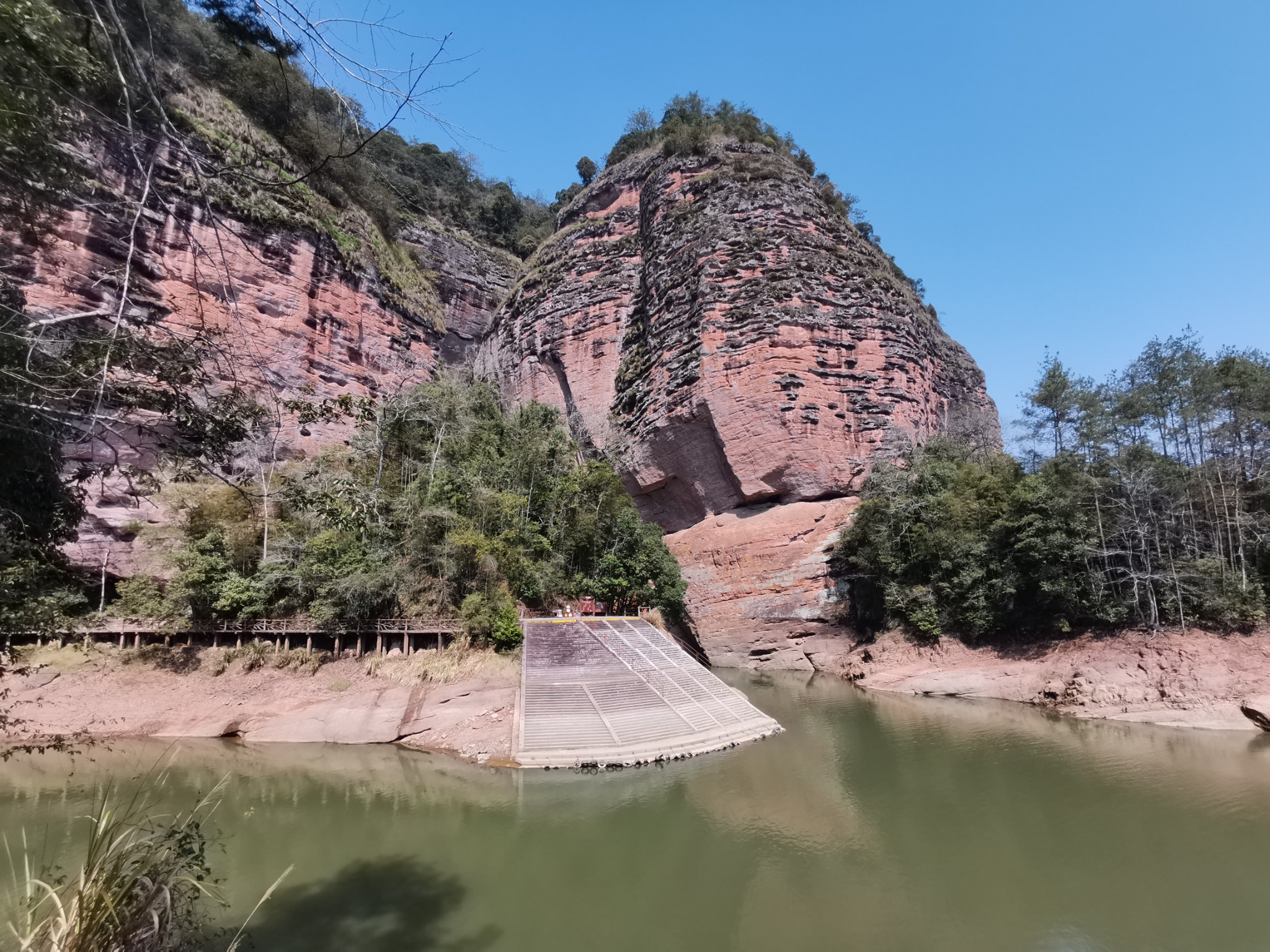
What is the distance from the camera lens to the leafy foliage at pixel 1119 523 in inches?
532

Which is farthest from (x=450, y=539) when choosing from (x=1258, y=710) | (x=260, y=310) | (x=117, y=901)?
(x=1258, y=710)

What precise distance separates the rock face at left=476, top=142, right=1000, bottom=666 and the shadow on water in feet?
52.5

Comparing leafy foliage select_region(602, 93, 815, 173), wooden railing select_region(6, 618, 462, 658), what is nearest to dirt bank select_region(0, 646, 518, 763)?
wooden railing select_region(6, 618, 462, 658)

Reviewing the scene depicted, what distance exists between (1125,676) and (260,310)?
1042 inches

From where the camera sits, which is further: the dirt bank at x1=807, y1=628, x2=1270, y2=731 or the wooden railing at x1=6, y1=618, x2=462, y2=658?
the wooden railing at x1=6, y1=618, x2=462, y2=658

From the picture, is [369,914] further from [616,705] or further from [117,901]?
[616,705]

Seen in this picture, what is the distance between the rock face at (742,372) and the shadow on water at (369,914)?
16.0 metres

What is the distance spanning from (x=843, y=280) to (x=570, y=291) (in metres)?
13.0

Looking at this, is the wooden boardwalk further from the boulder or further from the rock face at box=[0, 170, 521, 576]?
the boulder

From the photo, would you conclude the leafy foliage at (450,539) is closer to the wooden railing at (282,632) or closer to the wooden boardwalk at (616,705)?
the wooden railing at (282,632)

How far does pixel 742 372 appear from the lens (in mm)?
22375

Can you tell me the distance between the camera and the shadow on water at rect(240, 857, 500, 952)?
5.04 meters

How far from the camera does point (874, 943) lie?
5160mm

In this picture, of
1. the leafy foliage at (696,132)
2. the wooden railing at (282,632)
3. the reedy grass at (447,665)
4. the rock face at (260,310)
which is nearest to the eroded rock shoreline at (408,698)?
the reedy grass at (447,665)
